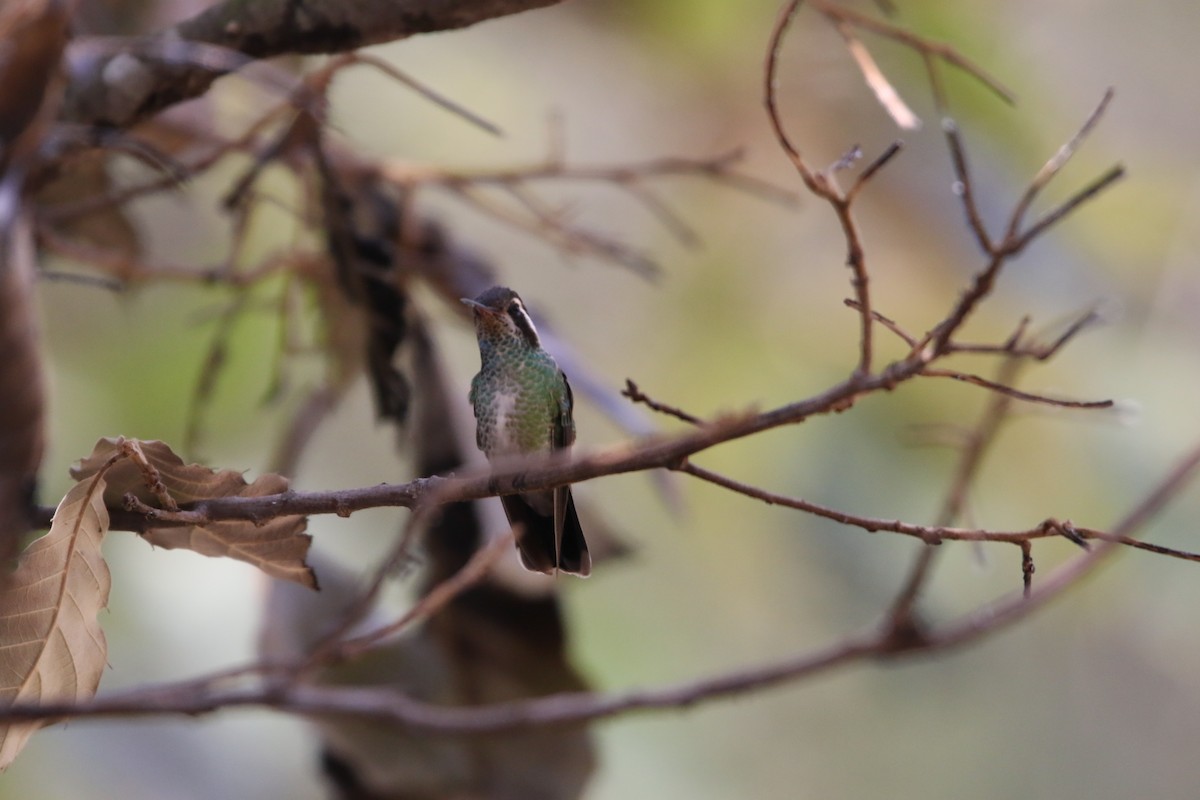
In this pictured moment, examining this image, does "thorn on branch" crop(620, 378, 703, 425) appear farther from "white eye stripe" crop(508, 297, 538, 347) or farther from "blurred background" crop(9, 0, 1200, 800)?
"blurred background" crop(9, 0, 1200, 800)

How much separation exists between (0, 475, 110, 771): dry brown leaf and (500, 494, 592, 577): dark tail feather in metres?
0.46

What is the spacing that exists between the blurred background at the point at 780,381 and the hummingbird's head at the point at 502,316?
7.15 feet

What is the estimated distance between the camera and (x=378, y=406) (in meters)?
1.86

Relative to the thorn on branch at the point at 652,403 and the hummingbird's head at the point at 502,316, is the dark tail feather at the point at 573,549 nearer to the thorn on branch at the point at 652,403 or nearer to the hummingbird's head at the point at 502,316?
the hummingbird's head at the point at 502,316

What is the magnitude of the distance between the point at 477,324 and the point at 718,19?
319cm

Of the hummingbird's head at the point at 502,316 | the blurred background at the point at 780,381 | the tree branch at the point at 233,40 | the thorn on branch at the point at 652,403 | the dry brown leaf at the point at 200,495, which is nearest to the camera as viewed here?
the thorn on branch at the point at 652,403

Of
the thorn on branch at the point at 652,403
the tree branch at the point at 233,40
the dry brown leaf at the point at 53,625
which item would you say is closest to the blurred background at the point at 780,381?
the tree branch at the point at 233,40

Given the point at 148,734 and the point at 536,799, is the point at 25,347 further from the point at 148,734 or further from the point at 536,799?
the point at 148,734

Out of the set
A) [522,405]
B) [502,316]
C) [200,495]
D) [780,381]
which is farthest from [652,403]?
[780,381]

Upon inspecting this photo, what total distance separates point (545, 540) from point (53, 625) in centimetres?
59

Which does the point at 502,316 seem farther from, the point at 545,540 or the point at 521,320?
the point at 545,540

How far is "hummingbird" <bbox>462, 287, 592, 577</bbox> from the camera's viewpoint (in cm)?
150

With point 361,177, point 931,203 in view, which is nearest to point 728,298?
point 931,203

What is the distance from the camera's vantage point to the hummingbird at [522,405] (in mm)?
1498
